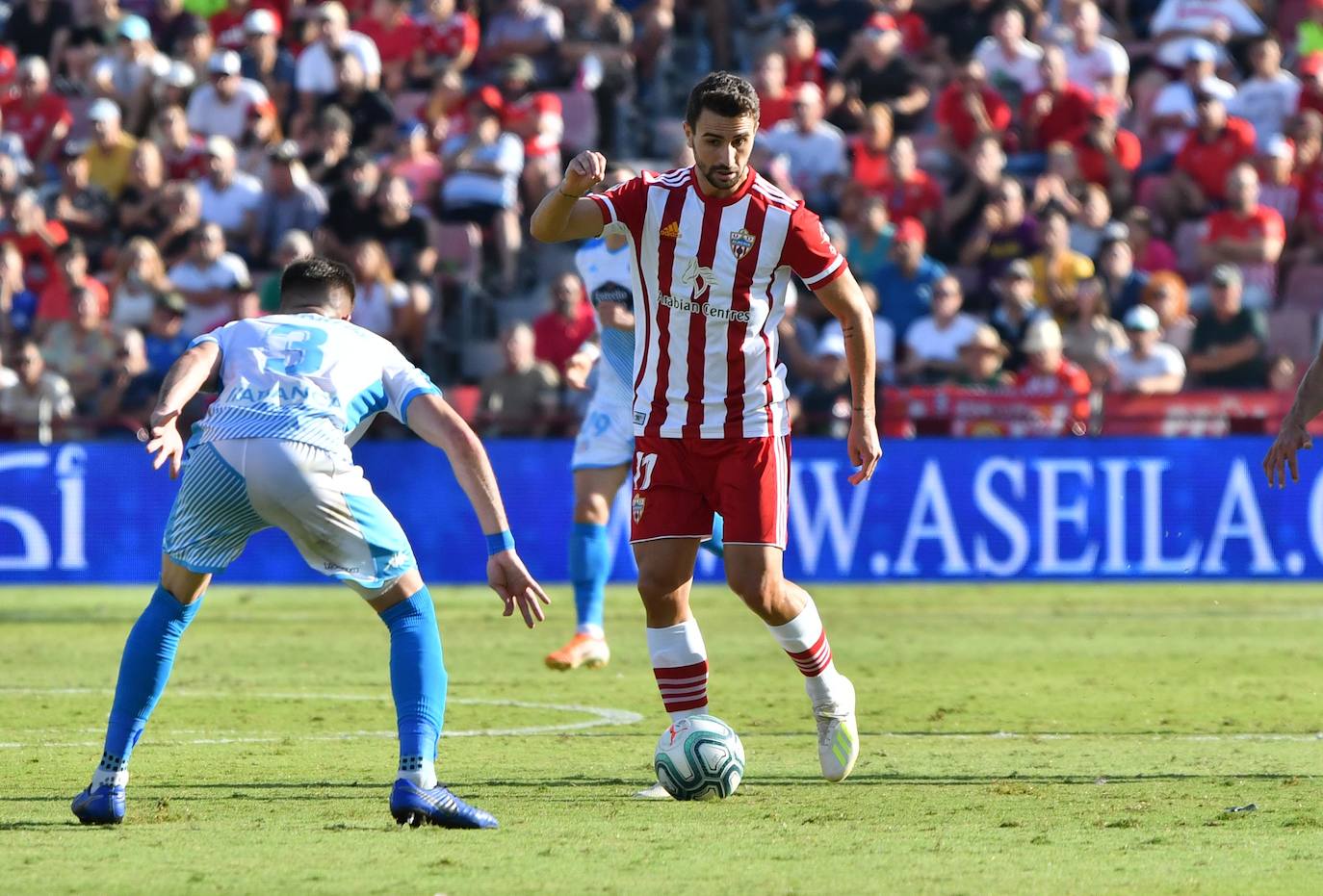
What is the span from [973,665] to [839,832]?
18.0 feet

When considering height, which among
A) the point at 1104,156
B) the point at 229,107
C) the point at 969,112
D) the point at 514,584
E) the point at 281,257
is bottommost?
the point at 281,257

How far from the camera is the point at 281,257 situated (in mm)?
18734

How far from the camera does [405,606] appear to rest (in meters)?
6.42

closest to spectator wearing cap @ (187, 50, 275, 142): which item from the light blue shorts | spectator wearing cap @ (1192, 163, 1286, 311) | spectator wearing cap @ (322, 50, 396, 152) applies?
spectator wearing cap @ (322, 50, 396, 152)

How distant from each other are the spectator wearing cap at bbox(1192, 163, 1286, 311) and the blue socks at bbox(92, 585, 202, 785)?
13.4 m

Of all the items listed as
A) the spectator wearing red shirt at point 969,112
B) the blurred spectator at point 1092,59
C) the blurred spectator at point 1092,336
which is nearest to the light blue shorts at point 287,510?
the blurred spectator at point 1092,336

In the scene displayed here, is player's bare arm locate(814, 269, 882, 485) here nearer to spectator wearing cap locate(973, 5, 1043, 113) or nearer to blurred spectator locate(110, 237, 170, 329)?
blurred spectator locate(110, 237, 170, 329)

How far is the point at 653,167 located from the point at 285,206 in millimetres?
3465

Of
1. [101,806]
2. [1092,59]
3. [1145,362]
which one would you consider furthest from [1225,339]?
[101,806]

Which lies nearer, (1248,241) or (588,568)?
(588,568)

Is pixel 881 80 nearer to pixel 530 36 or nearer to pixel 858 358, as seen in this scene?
pixel 530 36

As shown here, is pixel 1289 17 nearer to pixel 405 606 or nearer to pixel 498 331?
pixel 498 331

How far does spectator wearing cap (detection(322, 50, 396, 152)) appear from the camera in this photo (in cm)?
2062

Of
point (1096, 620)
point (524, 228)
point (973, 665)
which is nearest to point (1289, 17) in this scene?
point (524, 228)
